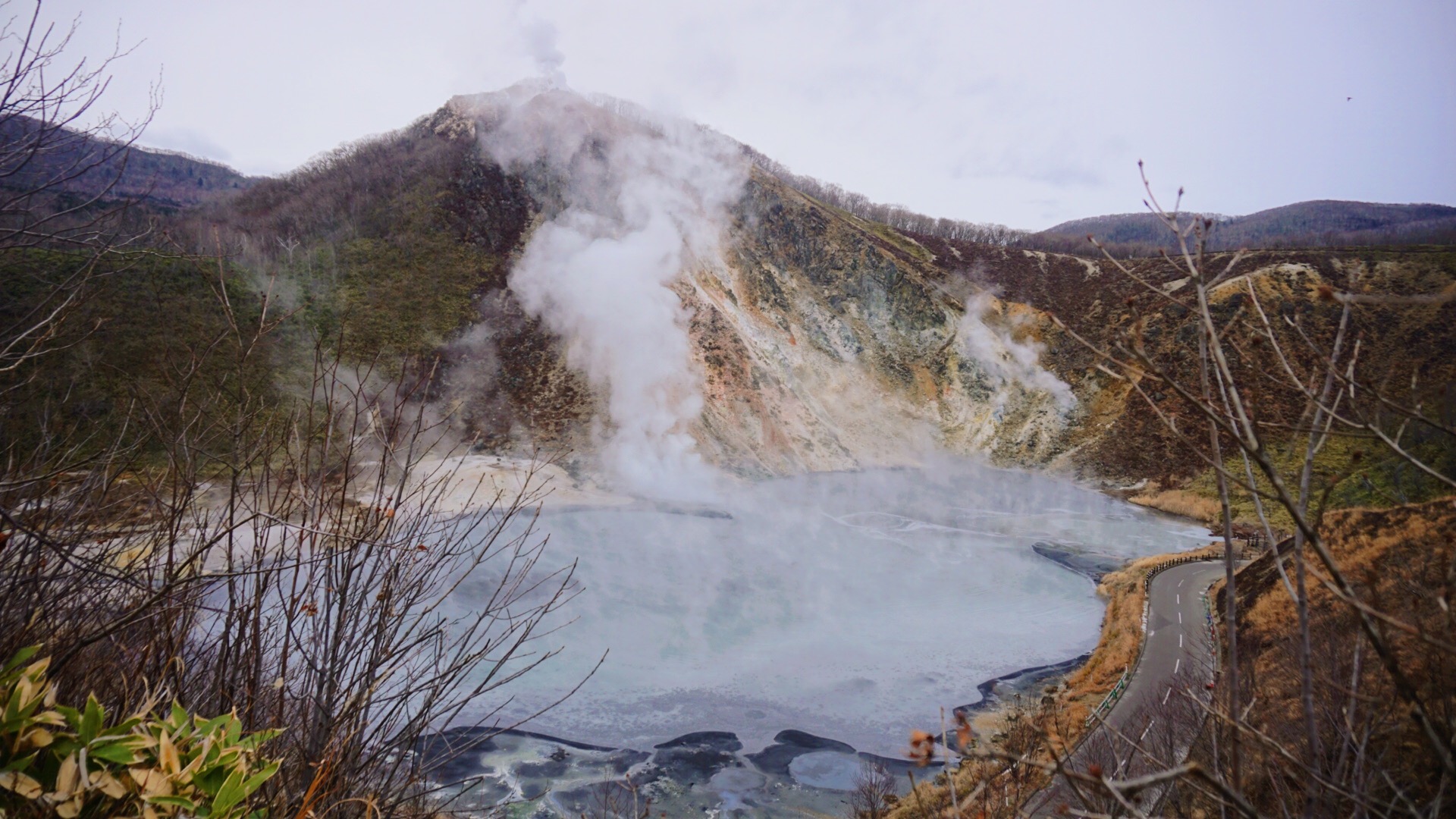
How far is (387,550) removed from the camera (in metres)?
2.77

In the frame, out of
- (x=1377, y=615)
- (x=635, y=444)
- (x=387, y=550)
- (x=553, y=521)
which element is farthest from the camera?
(x=635, y=444)

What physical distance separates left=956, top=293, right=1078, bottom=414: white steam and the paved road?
61.2ft

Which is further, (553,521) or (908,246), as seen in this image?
(908,246)

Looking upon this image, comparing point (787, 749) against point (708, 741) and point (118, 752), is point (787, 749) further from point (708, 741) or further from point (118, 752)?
point (118, 752)

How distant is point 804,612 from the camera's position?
1474 cm

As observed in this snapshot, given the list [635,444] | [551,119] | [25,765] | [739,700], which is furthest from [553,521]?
[551,119]

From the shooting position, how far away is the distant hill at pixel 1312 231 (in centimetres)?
4684

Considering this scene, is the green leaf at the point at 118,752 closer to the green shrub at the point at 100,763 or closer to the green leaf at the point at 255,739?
the green shrub at the point at 100,763

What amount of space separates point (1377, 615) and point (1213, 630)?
48.7ft

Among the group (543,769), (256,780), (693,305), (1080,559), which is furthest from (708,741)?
(693,305)

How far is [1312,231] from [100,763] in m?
87.9

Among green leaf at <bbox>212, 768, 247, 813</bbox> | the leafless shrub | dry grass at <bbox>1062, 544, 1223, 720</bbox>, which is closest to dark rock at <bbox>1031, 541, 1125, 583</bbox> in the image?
dry grass at <bbox>1062, 544, 1223, 720</bbox>

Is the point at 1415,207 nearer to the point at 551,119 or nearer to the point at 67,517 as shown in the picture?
the point at 551,119

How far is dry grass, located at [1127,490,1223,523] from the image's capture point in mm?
26594
